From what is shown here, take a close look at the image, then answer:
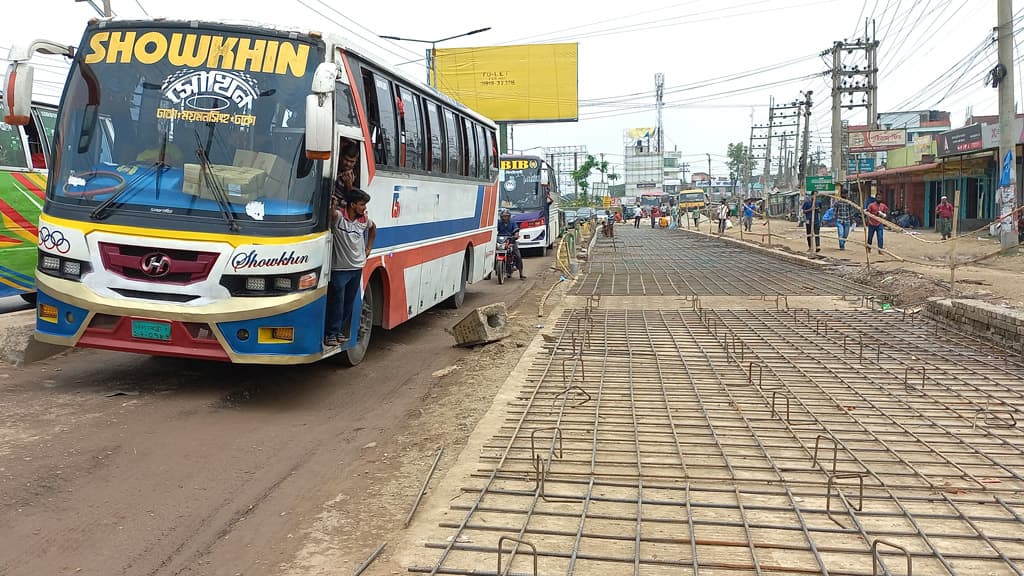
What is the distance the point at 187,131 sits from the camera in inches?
252

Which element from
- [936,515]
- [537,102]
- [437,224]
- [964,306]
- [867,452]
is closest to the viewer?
[936,515]

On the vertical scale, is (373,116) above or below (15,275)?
above

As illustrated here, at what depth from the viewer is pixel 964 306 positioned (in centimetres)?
973

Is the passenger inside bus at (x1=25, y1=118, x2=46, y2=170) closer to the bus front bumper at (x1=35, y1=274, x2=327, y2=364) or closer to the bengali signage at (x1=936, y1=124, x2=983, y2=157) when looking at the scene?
the bus front bumper at (x1=35, y1=274, x2=327, y2=364)

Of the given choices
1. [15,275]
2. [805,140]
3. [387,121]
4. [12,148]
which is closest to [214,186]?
[387,121]

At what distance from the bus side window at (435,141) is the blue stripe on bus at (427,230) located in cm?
70

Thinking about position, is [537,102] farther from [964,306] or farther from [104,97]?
[104,97]

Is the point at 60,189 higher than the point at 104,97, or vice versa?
the point at 104,97

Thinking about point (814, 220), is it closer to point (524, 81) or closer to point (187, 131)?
point (187, 131)

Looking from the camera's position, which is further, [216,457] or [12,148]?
[12,148]

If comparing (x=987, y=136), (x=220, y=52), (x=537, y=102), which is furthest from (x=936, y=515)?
(x=537, y=102)

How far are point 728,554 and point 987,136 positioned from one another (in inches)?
1102

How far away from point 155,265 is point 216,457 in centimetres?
174

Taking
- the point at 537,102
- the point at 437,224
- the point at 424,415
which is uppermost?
the point at 537,102
